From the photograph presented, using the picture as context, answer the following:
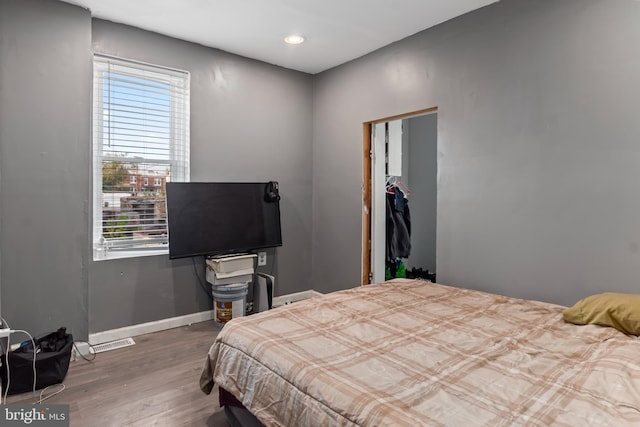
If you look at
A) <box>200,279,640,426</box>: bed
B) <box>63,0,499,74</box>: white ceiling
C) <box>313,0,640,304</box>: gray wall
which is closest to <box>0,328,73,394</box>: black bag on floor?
<box>200,279,640,426</box>: bed

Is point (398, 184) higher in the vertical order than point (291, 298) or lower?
higher

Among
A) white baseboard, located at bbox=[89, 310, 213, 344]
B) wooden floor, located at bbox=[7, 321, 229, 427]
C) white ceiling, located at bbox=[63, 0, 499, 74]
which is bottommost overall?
wooden floor, located at bbox=[7, 321, 229, 427]

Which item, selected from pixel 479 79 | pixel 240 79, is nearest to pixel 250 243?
pixel 240 79

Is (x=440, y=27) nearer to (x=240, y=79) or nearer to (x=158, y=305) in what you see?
(x=240, y=79)

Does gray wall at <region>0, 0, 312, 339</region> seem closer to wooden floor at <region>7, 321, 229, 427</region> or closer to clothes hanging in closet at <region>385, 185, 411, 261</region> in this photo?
wooden floor at <region>7, 321, 229, 427</region>

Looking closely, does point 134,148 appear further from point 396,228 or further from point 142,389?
point 396,228

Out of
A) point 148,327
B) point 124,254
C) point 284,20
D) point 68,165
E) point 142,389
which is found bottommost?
point 142,389

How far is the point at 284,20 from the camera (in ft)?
9.84

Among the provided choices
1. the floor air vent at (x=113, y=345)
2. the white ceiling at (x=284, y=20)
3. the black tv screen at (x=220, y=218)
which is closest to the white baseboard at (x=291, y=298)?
the black tv screen at (x=220, y=218)

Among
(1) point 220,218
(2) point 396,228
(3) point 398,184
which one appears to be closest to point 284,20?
(1) point 220,218

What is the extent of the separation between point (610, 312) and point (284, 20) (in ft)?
9.55

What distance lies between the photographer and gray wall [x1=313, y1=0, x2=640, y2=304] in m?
2.18

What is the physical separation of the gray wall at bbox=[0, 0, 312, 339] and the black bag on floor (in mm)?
227

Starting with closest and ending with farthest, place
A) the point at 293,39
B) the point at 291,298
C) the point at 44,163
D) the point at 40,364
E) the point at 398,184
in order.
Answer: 1. the point at 40,364
2. the point at 44,163
3. the point at 293,39
4. the point at 291,298
5. the point at 398,184
